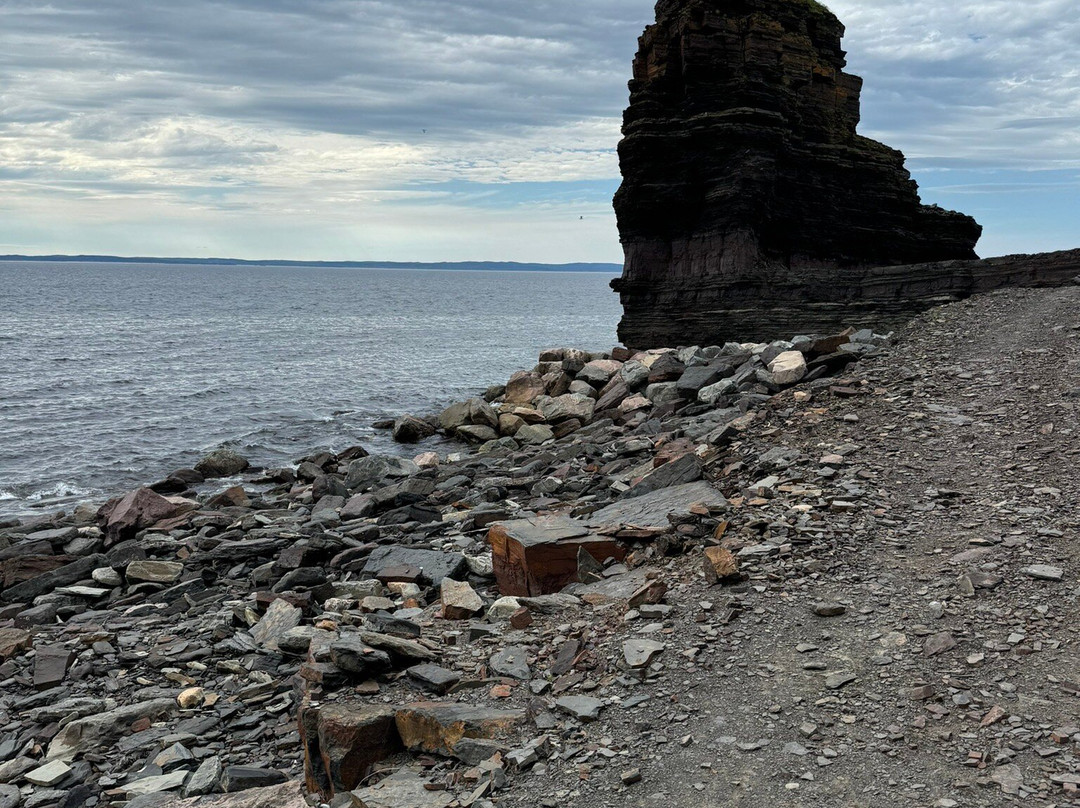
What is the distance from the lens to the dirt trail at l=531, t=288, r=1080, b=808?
18.3 feet

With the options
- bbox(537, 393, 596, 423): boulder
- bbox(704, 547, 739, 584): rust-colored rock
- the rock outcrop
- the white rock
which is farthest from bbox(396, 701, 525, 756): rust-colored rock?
the rock outcrop

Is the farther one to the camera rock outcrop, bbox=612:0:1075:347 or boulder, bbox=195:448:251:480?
rock outcrop, bbox=612:0:1075:347

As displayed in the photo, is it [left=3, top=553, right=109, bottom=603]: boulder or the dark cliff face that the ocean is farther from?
the dark cliff face

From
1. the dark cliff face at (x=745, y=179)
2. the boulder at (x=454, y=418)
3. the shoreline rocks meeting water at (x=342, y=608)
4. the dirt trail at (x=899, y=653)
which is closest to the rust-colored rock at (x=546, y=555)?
the shoreline rocks meeting water at (x=342, y=608)

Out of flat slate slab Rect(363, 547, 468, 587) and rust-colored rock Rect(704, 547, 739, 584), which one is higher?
rust-colored rock Rect(704, 547, 739, 584)

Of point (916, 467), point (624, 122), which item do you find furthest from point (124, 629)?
point (624, 122)

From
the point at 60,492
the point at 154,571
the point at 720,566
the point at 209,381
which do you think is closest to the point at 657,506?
the point at 720,566

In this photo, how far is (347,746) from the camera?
6.54m

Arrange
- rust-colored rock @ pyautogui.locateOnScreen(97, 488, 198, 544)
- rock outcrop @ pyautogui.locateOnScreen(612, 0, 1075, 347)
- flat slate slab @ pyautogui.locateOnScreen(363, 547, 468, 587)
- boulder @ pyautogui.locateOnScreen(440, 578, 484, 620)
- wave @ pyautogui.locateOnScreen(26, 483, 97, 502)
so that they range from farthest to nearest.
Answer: rock outcrop @ pyautogui.locateOnScreen(612, 0, 1075, 347)
wave @ pyautogui.locateOnScreen(26, 483, 97, 502)
rust-colored rock @ pyautogui.locateOnScreen(97, 488, 198, 544)
flat slate slab @ pyautogui.locateOnScreen(363, 547, 468, 587)
boulder @ pyautogui.locateOnScreen(440, 578, 484, 620)

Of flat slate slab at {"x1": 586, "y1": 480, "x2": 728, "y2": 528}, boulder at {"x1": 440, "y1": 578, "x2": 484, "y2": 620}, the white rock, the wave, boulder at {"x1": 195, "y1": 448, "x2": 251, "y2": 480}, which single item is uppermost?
the white rock

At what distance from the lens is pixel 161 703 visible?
873 cm

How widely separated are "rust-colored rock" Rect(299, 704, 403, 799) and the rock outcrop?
20691mm

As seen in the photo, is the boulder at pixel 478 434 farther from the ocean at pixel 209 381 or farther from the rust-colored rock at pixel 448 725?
the rust-colored rock at pixel 448 725

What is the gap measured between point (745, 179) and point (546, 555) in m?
21.2
